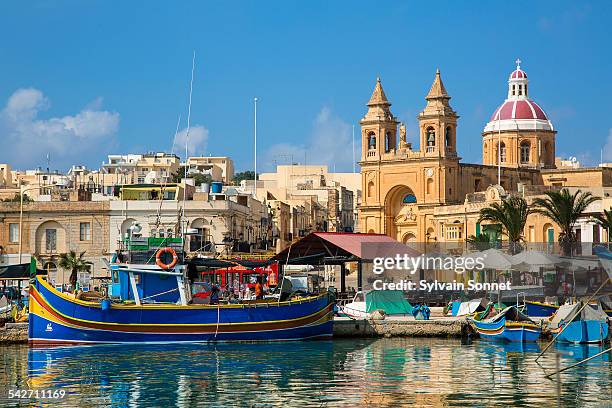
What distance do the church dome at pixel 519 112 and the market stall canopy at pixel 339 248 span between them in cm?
5694

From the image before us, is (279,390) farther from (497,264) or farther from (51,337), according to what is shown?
(497,264)

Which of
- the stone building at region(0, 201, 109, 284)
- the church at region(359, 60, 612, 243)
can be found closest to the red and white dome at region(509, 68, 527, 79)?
the church at region(359, 60, 612, 243)

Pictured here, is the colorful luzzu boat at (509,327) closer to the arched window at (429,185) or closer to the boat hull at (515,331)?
the boat hull at (515,331)

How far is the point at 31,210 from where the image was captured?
2542 inches

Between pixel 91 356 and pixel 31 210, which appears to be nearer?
pixel 91 356

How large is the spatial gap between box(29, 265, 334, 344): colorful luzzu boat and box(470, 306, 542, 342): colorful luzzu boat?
694 cm

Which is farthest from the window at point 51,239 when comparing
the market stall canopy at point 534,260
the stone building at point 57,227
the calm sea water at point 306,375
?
the market stall canopy at point 534,260

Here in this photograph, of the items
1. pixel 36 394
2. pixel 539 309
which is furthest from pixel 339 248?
pixel 36 394

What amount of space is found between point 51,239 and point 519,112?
4927 cm

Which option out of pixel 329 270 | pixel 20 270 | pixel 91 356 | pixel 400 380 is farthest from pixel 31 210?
pixel 400 380

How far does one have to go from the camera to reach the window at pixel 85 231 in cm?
6431

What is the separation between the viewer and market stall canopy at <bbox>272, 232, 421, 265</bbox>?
44.4 m

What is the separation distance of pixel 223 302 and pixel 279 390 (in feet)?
36.5

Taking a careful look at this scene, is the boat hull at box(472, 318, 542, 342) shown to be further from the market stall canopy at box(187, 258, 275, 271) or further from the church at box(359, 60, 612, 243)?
the church at box(359, 60, 612, 243)
